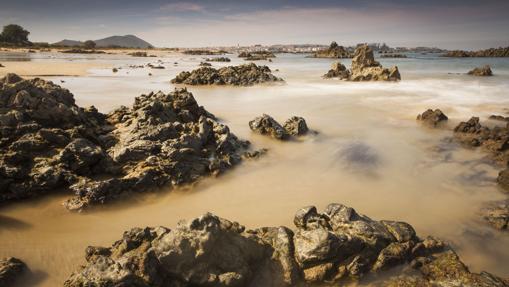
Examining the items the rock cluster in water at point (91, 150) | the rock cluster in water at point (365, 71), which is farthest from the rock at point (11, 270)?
the rock cluster in water at point (365, 71)

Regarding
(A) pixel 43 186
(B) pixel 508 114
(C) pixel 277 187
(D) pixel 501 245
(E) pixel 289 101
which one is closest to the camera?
(D) pixel 501 245

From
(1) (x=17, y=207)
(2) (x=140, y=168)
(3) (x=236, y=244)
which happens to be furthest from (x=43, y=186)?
(3) (x=236, y=244)

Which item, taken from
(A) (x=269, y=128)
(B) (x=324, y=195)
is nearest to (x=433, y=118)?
(A) (x=269, y=128)

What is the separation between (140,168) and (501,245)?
7.91 meters

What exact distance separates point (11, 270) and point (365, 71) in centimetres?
3312

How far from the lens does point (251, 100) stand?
807 inches

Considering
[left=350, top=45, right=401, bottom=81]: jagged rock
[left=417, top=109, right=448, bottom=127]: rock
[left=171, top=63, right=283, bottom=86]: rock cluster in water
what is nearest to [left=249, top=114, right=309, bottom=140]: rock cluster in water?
[left=417, top=109, right=448, bottom=127]: rock

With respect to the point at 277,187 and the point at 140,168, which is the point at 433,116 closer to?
the point at 277,187

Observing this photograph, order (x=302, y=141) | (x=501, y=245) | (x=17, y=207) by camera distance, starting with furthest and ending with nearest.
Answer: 1. (x=302, y=141)
2. (x=17, y=207)
3. (x=501, y=245)

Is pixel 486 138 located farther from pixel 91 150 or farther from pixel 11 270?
pixel 11 270

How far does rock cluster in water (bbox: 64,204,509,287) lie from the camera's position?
4.65 meters

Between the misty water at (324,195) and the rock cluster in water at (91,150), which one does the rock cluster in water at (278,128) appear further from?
the rock cluster in water at (91,150)

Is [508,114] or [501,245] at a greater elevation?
[508,114]

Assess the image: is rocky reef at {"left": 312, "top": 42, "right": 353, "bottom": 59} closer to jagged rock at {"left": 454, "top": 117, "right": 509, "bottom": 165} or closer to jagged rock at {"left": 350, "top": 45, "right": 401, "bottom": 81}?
jagged rock at {"left": 350, "top": 45, "right": 401, "bottom": 81}
